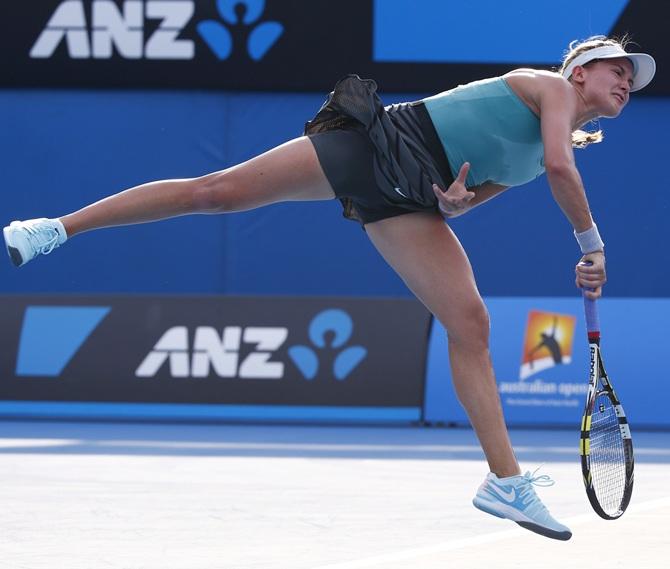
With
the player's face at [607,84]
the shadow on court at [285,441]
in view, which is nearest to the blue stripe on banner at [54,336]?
the shadow on court at [285,441]

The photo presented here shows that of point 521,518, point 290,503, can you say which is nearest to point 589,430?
point 521,518

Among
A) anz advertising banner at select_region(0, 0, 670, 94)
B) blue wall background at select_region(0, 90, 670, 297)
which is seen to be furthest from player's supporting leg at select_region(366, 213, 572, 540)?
blue wall background at select_region(0, 90, 670, 297)

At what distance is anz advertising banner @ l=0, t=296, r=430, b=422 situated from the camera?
10953mm

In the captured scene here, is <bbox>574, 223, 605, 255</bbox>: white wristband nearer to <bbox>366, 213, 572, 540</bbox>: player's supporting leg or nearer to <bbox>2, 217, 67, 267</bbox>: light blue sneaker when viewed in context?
<bbox>366, 213, 572, 540</bbox>: player's supporting leg

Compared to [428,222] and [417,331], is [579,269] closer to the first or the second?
[428,222]

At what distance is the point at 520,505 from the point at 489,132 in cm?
127

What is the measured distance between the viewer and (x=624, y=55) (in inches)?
198

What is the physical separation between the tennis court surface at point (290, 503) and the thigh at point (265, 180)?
122cm

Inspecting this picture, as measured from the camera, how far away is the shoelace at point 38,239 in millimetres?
4934

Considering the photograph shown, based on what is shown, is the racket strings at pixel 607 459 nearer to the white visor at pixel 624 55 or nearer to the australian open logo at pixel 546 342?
the white visor at pixel 624 55

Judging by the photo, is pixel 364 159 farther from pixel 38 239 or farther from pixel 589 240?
pixel 38 239

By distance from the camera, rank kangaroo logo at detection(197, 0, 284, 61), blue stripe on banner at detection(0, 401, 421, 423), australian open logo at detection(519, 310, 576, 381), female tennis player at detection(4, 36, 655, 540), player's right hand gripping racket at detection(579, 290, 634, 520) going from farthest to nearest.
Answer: kangaroo logo at detection(197, 0, 284, 61) → blue stripe on banner at detection(0, 401, 421, 423) → australian open logo at detection(519, 310, 576, 381) → player's right hand gripping racket at detection(579, 290, 634, 520) → female tennis player at detection(4, 36, 655, 540)

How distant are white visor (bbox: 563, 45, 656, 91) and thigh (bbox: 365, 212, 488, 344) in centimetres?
72

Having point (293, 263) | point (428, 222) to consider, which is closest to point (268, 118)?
point (293, 263)
